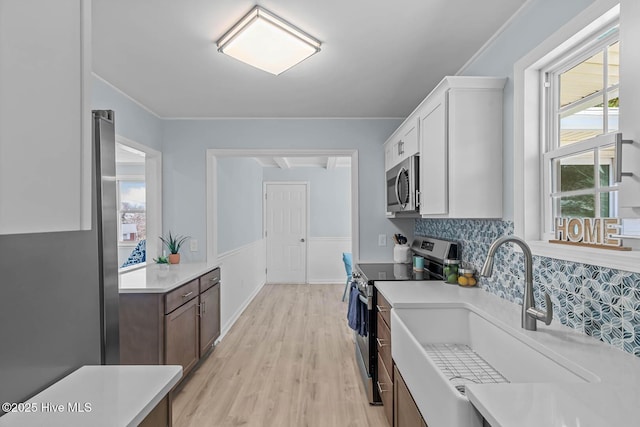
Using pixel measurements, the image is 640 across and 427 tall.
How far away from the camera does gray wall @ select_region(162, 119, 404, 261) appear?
152 inches

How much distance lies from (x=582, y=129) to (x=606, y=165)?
0.23 m

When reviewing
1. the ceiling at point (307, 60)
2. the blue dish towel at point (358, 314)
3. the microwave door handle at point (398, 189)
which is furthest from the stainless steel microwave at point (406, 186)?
the blue dish towel at point (358, 314)

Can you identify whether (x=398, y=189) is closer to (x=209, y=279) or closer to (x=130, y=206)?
(x=209, y=279)

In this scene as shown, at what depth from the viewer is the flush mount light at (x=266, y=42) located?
6.35 feet

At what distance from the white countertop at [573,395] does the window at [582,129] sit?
0.52 m

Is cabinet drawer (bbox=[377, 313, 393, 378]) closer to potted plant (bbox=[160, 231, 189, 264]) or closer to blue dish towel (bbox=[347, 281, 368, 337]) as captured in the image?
blue dish towel (bbox=[347, 281, 368, 337])

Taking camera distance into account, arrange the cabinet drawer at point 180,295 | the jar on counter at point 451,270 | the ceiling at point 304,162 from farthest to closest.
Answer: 1. the ceiling at point 304,162
2. the cabinet drawer at point 180,295
3. the jar on counter at point 451,270

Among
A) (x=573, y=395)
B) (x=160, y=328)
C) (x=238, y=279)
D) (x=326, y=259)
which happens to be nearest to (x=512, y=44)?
(x=573, y=395)

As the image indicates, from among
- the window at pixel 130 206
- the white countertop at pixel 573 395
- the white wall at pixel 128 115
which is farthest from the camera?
the window at pixel 130 206

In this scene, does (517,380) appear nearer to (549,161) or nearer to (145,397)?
(549,161)

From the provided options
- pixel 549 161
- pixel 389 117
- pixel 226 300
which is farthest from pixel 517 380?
pixel 226 300

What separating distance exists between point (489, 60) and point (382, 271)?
174 cm

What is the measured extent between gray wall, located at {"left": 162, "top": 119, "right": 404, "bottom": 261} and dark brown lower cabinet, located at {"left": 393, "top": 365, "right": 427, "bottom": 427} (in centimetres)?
201

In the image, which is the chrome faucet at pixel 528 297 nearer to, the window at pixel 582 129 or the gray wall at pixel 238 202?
the window at pixel 582 129
